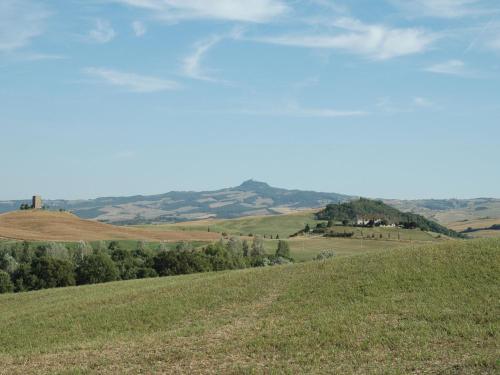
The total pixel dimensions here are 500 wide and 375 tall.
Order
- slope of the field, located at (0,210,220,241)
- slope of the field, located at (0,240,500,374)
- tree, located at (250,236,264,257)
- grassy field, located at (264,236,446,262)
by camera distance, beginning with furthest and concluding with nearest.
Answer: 1. grassy field, located at (264,236,446,262)
2. slope of the field, located at (0,210,220,241)
3. tree, located at (250,236,264,257)
4. slope of the field, located at (0,240,500,374)

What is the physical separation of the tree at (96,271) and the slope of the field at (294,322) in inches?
1511

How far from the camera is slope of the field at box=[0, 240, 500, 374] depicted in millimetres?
22453

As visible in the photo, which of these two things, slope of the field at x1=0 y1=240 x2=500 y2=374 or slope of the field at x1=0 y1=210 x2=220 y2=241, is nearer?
slope of the field at x1=0 y1=240 x2=500 y2=374

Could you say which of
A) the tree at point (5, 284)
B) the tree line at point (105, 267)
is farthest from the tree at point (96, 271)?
the tree at point (5, 284)

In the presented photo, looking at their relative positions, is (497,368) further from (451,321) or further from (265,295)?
(265,295)

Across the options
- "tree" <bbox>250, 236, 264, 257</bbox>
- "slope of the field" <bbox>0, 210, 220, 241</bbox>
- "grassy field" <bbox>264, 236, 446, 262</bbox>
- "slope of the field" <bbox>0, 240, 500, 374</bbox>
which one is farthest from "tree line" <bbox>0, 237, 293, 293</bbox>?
"grassy field" <bbox>264, 236, 446, 262</bbox>

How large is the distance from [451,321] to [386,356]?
6.52 metres

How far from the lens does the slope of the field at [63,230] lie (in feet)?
470

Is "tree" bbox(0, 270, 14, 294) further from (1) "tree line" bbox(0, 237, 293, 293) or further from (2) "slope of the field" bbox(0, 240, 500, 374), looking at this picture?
(2) "slope of the field" bbox(0, 240, 500, 374)

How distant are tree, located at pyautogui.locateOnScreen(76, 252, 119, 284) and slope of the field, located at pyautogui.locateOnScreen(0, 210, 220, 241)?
51.7 m

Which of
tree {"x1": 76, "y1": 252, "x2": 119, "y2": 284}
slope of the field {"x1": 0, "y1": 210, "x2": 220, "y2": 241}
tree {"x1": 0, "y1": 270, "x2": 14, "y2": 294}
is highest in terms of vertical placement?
slope of the field {"x1": 0, "y1": 210, "x2": 220, "y2": 241}

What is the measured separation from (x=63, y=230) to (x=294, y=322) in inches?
5251

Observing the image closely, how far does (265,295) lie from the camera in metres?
38.0

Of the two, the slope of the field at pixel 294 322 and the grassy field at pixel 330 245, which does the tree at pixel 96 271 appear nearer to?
the slope of the field at pixel 294 322
